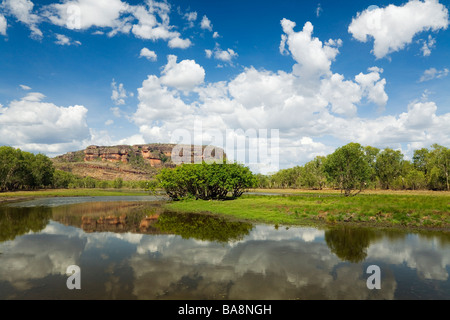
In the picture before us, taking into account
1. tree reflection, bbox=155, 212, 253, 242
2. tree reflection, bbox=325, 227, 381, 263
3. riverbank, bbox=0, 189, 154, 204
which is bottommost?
riverbank, bbox=0, 189, 154, 204

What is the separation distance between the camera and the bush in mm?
56688

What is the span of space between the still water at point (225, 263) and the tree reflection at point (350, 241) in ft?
0.23

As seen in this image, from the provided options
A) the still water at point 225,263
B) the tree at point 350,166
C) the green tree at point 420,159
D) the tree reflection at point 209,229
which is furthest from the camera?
the green tree at point 420,159

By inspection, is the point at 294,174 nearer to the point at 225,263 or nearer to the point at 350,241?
the point at 350,241

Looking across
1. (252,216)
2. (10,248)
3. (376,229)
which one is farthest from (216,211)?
(10,248)

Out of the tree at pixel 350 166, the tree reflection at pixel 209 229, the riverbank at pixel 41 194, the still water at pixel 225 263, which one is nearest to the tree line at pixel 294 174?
the tree at pixel 350 166

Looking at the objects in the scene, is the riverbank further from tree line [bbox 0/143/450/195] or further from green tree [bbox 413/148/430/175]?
green tree [bbox 413/148/430/175]

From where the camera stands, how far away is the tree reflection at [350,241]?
17.2m

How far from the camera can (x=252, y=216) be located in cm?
3375

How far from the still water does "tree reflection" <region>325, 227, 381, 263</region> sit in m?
0.07

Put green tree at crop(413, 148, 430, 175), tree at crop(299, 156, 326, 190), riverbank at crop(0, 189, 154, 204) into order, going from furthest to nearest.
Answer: tree at crop(299, 156, 326, 190), green tree at crop(413, 148, 430, 175), riverbank at crop(0, 189, 154, 204)

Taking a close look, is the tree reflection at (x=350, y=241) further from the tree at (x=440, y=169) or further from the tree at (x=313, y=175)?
the tree at (x=313, y=175)

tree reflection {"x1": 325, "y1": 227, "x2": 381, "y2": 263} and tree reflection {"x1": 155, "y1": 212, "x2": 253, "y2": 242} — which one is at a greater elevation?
tree reflection {"x1": 325, "y1": 227, "x2": 381, "y2": 263}

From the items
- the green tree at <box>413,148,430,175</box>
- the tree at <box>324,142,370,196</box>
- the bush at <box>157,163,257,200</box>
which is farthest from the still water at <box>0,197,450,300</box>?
the green tree at <box>413,148,430,175</box>
